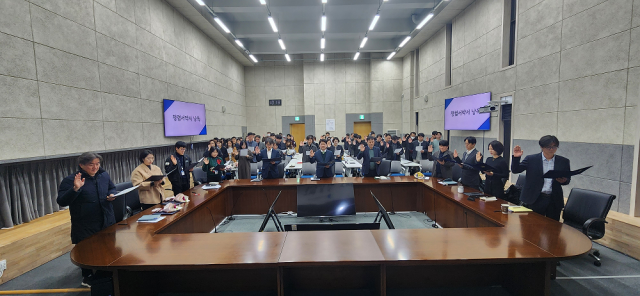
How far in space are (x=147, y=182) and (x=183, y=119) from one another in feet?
16.4

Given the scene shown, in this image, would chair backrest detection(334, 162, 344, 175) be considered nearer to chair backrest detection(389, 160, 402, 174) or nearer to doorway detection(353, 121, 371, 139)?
chair backrest detection(389, 160, 402, 174)

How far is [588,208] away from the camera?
3.45 meters

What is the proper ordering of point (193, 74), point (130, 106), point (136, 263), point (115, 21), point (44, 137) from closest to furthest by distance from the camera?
point (136, 263), point (44, 137), point (115, 21), point (130, 106), point (193, 74)

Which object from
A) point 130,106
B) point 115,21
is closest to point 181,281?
point 130,106

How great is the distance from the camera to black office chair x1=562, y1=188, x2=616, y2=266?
324 cm

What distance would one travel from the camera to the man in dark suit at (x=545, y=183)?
3424 millimetres

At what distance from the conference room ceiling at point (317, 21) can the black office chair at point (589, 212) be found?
21.6 ft

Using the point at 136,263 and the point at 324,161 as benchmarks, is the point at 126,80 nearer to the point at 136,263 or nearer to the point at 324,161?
the point at 324,161

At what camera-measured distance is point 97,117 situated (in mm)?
5273

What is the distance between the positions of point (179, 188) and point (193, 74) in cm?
572

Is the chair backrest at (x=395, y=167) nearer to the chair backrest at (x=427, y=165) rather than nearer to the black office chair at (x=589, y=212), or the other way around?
the chair backrest at (x=427, y=165)

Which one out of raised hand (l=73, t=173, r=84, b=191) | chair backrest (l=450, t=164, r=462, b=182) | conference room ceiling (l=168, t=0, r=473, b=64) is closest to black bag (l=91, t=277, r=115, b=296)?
raised hand (l=73, t=173, r=84, b=191)

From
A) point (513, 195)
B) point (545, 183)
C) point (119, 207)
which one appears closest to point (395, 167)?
point (513, 195)

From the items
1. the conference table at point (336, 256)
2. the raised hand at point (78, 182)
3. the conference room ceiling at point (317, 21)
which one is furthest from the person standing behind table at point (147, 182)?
the conference room ceiling at point (317, 21)
